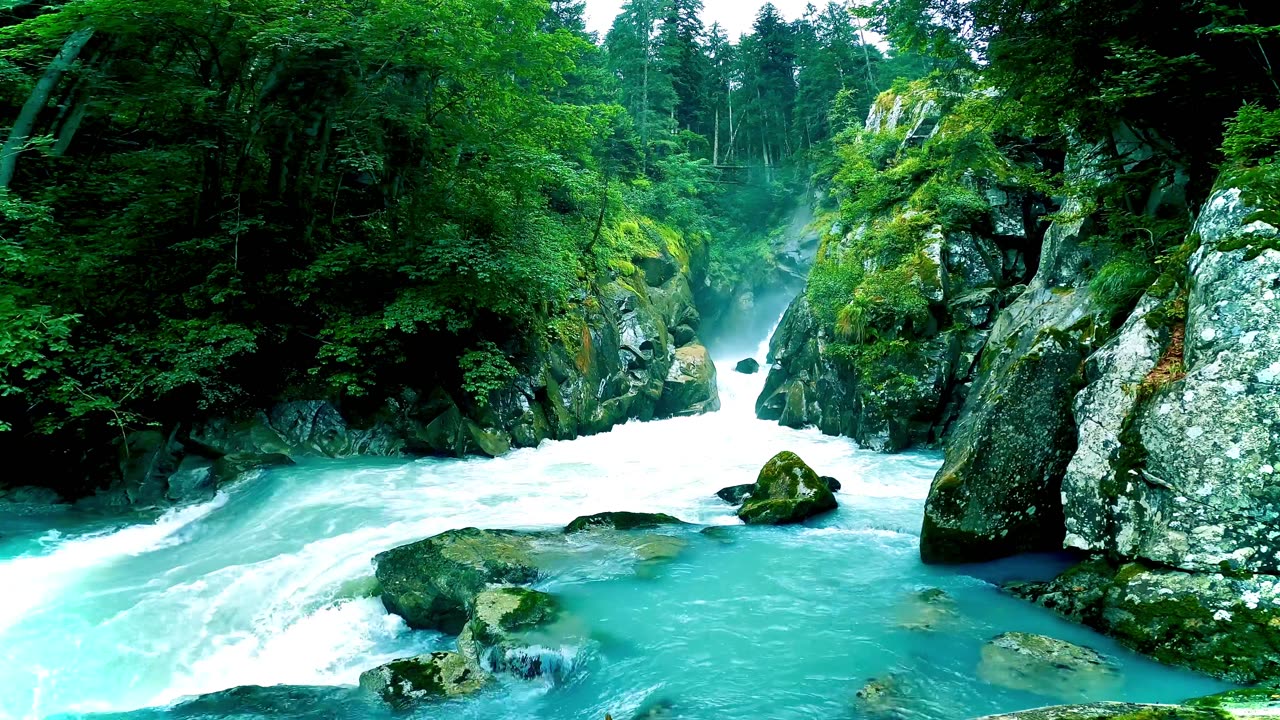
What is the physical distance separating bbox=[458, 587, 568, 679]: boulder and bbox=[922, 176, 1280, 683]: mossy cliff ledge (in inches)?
198

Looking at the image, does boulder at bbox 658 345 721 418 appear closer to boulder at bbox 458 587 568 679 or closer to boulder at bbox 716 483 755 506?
boulder at bbox 716 483 755 506

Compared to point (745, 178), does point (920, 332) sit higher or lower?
lower

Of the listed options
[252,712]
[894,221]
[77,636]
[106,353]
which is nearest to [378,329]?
[106,353]

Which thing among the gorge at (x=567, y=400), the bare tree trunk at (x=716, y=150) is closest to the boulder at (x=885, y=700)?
the gorge at (x=567, y=400)

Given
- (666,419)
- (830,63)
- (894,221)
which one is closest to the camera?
(894,221)

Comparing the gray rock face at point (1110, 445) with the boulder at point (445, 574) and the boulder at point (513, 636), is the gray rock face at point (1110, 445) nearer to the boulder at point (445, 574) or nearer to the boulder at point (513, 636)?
the boulder at point (513, 636)

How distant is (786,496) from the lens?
9.94m

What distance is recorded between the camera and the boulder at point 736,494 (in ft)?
36.1

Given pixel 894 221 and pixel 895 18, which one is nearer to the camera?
pixel 895 18

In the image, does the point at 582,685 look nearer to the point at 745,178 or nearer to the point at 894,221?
the point at 894,221

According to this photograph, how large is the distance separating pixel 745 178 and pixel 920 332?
26491mm

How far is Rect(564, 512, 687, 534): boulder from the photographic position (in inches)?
360

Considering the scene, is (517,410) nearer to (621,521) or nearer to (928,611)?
(621,521)

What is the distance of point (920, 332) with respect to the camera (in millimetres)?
15000
